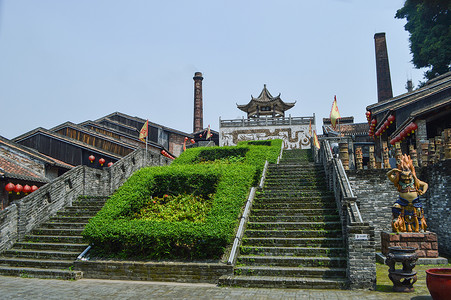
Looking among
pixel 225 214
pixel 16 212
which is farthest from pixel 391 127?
pixel 16 212

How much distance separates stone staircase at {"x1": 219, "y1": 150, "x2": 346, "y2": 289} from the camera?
7891mm

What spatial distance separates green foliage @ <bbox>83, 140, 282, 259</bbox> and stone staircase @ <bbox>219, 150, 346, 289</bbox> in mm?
748

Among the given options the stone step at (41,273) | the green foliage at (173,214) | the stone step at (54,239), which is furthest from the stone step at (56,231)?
the stone step at (41,273)

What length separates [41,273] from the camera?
29.8 ft

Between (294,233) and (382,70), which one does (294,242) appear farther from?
(382,70)

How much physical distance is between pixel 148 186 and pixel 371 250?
24.5ft

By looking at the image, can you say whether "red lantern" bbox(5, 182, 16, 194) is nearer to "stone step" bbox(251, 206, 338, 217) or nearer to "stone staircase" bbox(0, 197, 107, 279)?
"stone staircase" bbox(0, 197, 107, 279)

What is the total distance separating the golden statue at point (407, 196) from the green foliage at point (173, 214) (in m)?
4.44

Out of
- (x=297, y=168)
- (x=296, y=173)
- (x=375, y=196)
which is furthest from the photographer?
(x=297, y=168)

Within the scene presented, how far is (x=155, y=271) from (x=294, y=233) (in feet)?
12.6

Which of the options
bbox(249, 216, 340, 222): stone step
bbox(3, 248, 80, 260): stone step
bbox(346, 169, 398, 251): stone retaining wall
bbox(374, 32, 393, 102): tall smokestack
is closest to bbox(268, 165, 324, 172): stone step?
bbox(346, 169, 398, 251): stone retaining wall

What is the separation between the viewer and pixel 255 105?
3859 centimetres

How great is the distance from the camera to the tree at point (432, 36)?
26016 millimetres

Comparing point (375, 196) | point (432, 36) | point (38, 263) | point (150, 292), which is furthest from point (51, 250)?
point (432, 36)
